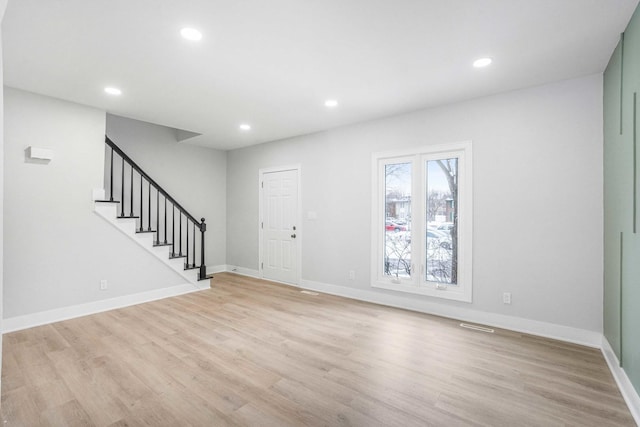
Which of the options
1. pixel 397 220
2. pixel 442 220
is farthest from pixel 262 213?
pixel 442 220

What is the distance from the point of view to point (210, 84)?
11.2ft

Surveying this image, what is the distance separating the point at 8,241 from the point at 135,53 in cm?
264

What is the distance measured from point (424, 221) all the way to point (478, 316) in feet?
4.26

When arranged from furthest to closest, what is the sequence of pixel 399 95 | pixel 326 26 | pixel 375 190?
pixel 375 190 < pixel 399 95 < pixel 326 26

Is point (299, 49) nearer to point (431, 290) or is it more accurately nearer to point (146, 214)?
point (431, 290)

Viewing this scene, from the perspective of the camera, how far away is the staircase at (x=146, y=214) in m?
4.45

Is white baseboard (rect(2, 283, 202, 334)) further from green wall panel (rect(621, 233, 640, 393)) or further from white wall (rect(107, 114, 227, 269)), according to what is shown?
green wall panel (rect(621, 233, 640, 393))

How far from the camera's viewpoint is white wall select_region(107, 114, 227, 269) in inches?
211

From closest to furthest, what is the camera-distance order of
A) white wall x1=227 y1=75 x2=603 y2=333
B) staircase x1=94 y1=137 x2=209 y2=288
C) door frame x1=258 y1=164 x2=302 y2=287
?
white wall x1=227 y1=75 x2=603 y2=333, staircase x1=94 y1=137 x2=209 y2=288, door frame x1=258 y1=164 x2=302 y2=287

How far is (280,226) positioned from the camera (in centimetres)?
591

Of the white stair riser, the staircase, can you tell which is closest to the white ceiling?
the staircase

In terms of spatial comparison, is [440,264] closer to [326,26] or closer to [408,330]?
→ [408,330]

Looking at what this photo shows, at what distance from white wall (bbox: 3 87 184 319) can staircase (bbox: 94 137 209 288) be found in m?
0.18

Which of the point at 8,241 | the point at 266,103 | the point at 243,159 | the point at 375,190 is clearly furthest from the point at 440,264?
the point at 8,241
